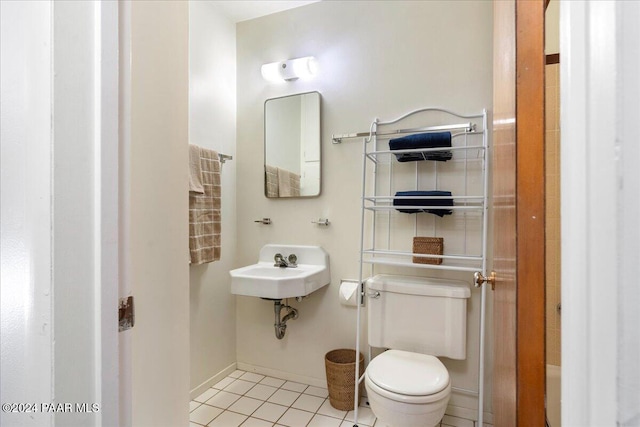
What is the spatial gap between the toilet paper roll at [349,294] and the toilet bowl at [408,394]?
1.47ft

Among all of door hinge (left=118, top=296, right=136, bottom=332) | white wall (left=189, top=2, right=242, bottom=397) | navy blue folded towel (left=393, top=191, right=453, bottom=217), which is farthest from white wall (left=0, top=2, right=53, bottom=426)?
navy blue folded towel (left=393, top=191, right=453, bottom=217)

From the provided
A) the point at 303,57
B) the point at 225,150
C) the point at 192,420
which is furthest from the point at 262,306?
the point at 303,57

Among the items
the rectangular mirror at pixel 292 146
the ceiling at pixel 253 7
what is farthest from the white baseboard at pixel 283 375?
the ceiling at pixel 253 7

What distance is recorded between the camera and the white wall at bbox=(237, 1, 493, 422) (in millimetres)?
1837

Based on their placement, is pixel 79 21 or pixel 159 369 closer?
pixel 79 21

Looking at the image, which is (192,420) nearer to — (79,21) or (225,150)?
(225,150)

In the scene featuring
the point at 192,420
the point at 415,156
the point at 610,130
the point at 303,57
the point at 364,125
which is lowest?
the point at 192,420

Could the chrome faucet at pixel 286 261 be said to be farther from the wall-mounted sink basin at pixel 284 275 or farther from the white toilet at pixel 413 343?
the white toilet at pixel 413 343

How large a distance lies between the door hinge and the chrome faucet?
61.1 inches

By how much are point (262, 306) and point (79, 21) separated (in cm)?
204

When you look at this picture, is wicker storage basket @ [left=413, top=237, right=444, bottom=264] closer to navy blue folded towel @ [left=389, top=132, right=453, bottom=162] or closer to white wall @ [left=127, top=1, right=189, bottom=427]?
navy blue folded towel @ [left=389, top=132, right=453, bottom=162]

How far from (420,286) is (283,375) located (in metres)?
1.20

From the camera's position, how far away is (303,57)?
2.18 m

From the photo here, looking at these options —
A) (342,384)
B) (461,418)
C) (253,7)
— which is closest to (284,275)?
(342,384)
